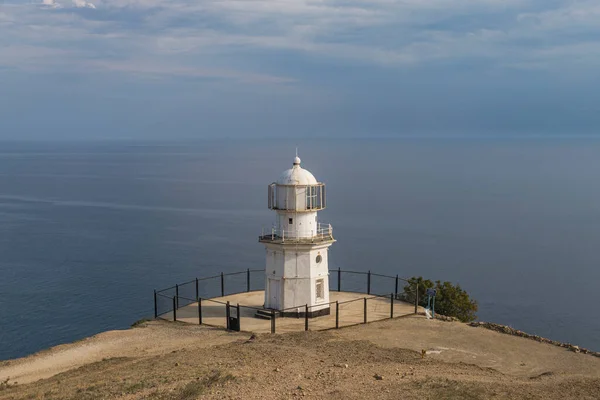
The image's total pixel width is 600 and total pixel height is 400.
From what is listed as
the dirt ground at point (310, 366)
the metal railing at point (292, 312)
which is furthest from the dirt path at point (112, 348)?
the metal railing at point (292, 312)

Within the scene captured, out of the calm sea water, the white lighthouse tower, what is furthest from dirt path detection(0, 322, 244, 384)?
the calm sea water

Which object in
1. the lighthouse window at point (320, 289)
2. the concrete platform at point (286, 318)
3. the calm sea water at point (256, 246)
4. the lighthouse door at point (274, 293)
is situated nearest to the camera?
the concrete platform at point (286, 318)

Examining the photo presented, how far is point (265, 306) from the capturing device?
3341 centimetres

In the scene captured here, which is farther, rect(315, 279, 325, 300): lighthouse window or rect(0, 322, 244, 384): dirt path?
rect(315, 279, 325, 300): lighthouse window

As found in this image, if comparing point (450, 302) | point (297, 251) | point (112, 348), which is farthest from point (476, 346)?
point (112, 348)

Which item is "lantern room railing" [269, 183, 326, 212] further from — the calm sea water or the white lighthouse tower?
the calm sea water

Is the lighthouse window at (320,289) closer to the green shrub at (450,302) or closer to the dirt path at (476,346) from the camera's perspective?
the dirt path at (476,346)

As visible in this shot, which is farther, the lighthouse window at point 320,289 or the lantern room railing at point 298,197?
the lighthouse window at point 320,289

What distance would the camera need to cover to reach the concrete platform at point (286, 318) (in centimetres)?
3119

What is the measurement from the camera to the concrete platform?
102ft

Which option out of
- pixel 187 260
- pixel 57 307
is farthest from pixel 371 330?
pixel 187 260

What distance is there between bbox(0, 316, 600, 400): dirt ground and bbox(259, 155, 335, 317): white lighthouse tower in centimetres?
351

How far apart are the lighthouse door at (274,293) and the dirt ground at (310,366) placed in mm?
3504

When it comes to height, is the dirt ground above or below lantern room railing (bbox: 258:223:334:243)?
below
